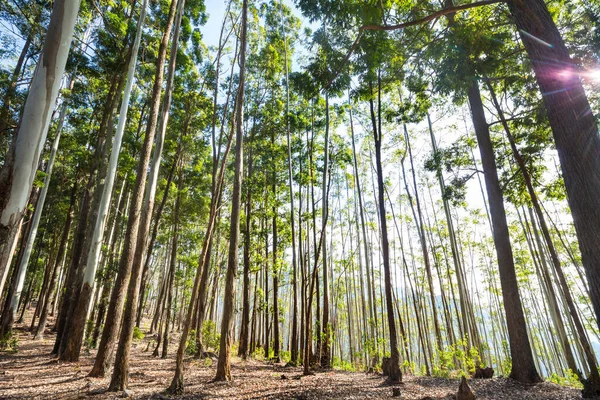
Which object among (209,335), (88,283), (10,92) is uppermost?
(10,92)

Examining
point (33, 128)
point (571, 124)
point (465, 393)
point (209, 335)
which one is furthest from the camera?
point (209, 335)

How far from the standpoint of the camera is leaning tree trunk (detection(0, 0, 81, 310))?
1.60 meters

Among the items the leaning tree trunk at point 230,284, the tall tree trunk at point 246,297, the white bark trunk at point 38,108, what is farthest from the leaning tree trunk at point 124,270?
the tall tree trunk at point 246,297

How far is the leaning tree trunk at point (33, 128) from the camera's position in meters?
1.60

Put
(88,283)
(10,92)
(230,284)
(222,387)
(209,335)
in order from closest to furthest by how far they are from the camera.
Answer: (222,387) < (230,284) < (88,283) < (10,92) < (209,335)

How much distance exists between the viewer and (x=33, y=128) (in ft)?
5.87

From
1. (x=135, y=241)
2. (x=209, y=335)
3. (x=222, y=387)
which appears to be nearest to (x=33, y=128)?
(x=135, y=241)

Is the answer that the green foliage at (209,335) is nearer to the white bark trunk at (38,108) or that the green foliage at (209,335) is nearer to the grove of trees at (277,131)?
the grove of trees at (277,131)

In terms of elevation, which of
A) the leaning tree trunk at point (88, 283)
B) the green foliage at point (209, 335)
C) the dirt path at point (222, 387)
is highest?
the leaning tree trunk at point (88, 283)

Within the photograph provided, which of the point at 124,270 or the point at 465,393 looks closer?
the point at 465,393

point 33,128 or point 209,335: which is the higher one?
point 33,128

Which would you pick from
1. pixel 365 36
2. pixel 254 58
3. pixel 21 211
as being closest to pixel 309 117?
pixel 254 58

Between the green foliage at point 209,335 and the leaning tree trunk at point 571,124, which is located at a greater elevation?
the leaning tree trunk at point 571,124

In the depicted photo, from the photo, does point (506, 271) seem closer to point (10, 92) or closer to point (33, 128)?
point (33, 128)
